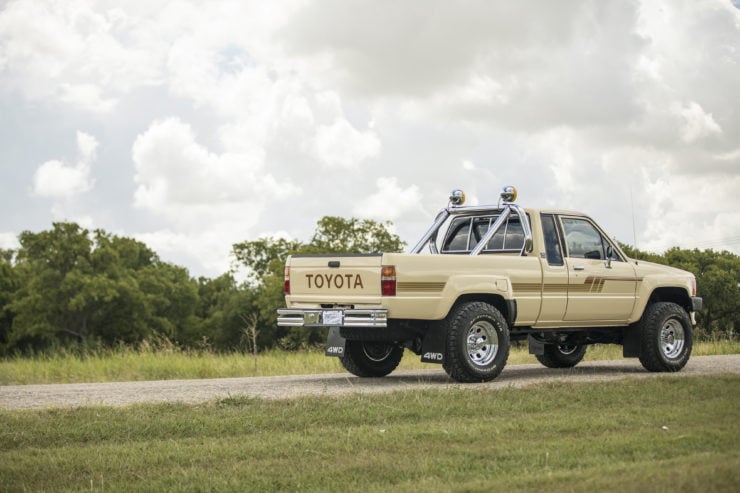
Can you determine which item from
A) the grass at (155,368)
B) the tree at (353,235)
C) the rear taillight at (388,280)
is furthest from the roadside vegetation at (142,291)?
the rear taillight at (388,280)

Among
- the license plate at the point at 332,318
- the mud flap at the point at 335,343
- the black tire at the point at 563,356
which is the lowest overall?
the black tire at the point at 563,356

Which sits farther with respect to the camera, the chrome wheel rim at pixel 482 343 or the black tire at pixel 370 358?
the black tire at pixel 370 358

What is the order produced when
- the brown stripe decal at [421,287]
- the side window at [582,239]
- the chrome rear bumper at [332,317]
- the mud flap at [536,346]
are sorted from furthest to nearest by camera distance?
the mud flap at [536,346] < the side window at [582,239] < the brown stripe decal at [421,287] < the chrome rear bumper at [332,317]

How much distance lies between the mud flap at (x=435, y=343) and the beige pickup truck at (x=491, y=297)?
1cm

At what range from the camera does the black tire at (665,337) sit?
534 inches

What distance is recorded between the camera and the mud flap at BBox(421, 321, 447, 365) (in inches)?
454

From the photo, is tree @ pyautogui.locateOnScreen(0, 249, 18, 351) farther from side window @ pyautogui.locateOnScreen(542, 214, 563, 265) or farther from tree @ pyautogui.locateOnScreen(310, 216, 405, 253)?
side window @ pyautogui.locateOnScreen(542, 214, 563, 265)

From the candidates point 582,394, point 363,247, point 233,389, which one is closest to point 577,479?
point 582,394

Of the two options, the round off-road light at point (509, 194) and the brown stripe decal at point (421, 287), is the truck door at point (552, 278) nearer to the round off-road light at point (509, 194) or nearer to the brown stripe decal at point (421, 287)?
the round off-road light at point (509, 194)

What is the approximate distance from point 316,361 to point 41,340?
184 feet

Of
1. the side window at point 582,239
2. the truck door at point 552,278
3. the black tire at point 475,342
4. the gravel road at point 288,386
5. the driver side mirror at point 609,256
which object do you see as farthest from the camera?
the driver side mirror at point 609,256

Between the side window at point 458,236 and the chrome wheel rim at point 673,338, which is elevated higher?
the side window at point 458,236

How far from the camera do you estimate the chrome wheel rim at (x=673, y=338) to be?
1392 cm

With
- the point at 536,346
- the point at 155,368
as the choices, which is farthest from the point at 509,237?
the point at 155,368
